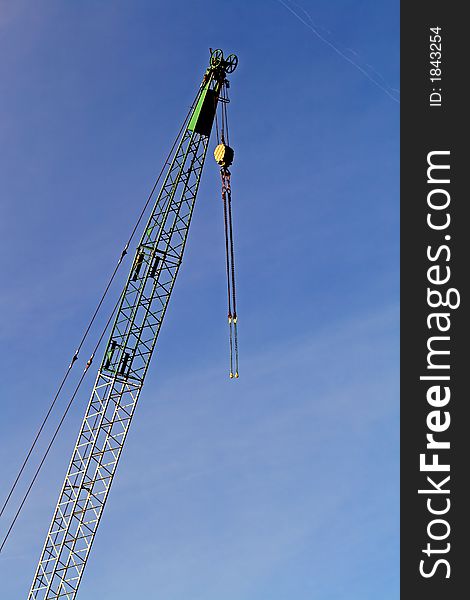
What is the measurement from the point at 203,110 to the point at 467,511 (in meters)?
39.2

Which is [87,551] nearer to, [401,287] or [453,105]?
[401,287]

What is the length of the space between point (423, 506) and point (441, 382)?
5.74m

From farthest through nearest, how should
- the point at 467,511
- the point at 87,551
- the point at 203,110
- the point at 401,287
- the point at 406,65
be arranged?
the point at 203,110 < the point at 87,551 < the point at 406,65 < the point at 401,287 < the point at 467,511

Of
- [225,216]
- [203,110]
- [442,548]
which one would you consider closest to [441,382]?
[442,548]

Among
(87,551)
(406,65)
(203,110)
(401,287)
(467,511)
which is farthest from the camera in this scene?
(203,110)

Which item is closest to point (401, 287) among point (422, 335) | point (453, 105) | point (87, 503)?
point (422, 335)

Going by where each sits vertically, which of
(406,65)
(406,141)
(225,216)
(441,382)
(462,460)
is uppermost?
(225,216)

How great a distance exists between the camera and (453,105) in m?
39.0

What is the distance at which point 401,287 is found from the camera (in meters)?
36.9

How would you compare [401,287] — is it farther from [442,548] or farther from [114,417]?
[114,417]

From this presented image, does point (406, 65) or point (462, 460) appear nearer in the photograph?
point (462, 460)

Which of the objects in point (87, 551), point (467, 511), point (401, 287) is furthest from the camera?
point (87, 551)

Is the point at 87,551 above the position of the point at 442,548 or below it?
above

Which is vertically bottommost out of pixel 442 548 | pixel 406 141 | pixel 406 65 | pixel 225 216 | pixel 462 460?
pixel 442 548
